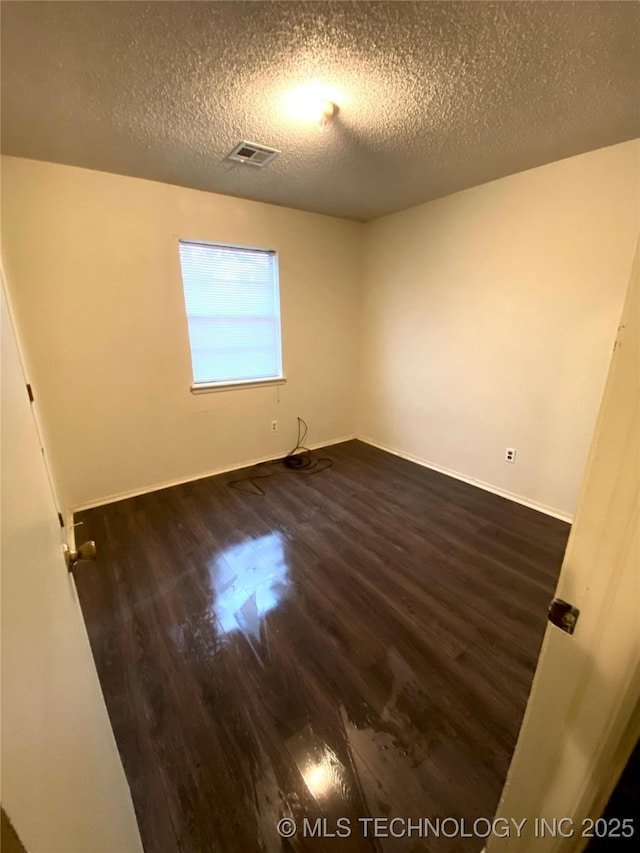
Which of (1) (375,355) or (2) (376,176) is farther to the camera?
(1) (375,355)

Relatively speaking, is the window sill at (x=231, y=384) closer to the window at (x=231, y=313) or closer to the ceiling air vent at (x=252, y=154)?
the window at (x=231, y=313)

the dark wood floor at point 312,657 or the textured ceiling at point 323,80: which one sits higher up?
the textured ceiling at point 323,80

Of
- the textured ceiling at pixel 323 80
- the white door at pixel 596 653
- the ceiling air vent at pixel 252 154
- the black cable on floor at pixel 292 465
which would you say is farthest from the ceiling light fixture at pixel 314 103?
the black cable on floor at pixel 292 465

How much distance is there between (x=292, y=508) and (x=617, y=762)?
89.8 inches

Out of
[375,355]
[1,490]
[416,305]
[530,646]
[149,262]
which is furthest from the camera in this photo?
[375,355]

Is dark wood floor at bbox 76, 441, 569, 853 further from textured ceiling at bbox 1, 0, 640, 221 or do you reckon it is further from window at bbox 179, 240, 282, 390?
textured ceiling at bbox 1, 0, 640, 221

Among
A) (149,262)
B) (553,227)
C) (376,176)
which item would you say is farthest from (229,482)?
(553,227)

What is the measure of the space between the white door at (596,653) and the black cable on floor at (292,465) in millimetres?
2480

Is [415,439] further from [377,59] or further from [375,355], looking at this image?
[377,59]

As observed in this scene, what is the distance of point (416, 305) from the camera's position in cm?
339

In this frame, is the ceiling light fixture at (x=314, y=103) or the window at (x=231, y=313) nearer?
the ceiling light fixture at (x=314, y=103)

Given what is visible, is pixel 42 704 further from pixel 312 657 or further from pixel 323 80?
pixel 323 80

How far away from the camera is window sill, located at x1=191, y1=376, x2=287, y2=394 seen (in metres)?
3.12

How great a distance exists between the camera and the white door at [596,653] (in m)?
0.51
